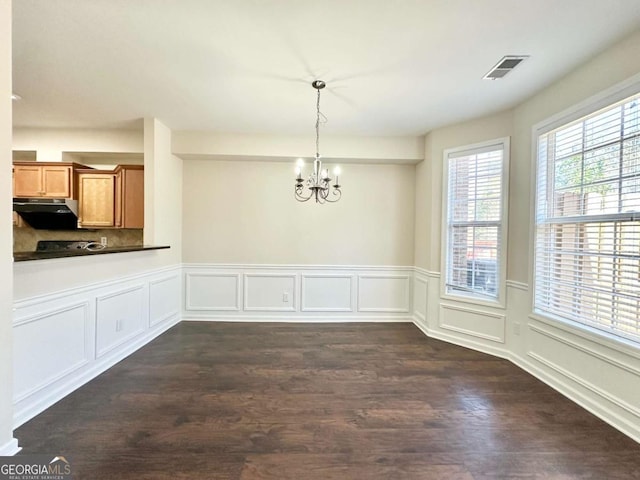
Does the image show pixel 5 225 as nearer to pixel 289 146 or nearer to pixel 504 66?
pixel 289 146

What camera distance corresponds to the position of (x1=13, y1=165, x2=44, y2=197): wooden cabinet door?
13.0ft

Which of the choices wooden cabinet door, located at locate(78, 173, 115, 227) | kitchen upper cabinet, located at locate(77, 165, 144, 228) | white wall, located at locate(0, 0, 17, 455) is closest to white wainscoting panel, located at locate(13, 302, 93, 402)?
white wall, located at locate(0, 0, 17, 455)

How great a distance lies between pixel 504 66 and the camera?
2.34m

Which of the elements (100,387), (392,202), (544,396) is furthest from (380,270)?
(100,387)

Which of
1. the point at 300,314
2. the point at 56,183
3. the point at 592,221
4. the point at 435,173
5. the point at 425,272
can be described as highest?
the point at 435,173

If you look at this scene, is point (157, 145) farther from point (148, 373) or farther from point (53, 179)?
point (148, 373)

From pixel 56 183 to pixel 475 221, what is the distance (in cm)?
571

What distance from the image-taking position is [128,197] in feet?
13.1

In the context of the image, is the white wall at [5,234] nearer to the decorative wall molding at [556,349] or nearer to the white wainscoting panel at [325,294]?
the white wainscoting panel at [325,294]

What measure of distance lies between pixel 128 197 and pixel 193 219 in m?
0.89

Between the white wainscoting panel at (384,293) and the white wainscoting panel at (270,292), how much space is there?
1.08 meters

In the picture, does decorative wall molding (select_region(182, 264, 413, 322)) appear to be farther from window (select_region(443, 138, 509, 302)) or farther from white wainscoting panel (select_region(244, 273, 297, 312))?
window (select_region(443, 138, 509, 302))

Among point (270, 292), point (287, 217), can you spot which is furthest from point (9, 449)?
point (287, 217)

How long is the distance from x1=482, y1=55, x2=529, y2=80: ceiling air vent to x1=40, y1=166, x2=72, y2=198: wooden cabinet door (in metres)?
5.30
